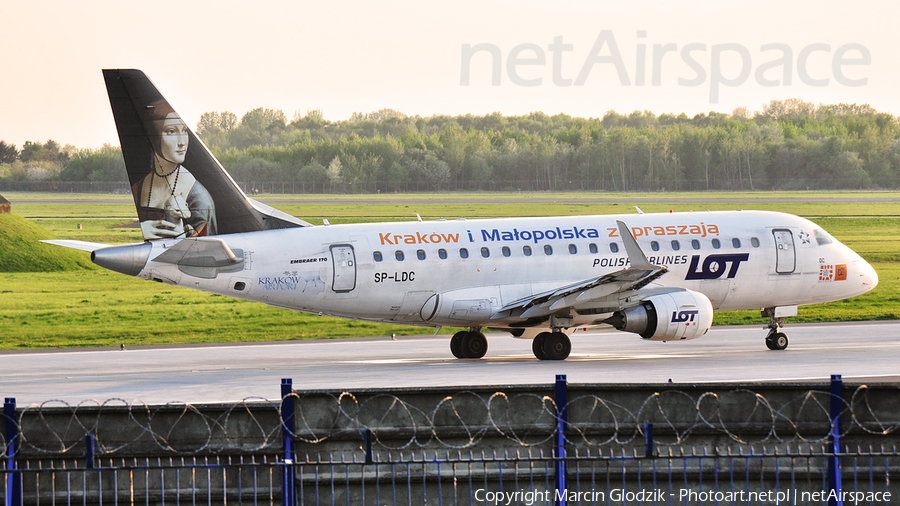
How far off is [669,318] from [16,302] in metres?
31.0

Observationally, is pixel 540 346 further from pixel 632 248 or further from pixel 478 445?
pixel 478 445

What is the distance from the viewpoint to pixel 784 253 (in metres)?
29.5

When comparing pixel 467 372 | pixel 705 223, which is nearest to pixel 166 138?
pixel 467 372

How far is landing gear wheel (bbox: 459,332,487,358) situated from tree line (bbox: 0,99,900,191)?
49066mm

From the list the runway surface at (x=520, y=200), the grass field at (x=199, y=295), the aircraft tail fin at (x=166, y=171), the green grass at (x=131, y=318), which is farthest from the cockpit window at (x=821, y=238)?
the runway surface at (x=520, y=200)

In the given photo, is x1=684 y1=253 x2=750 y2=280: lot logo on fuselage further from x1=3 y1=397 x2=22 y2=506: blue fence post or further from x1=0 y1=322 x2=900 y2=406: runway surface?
x1=3 y1=397 x2=22 y2=506: blue fence post

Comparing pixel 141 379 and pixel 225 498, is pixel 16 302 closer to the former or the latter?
pixel 141 379

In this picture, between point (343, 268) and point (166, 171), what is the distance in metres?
4.80

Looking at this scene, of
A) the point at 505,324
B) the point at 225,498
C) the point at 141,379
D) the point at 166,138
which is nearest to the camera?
the point at 225,498

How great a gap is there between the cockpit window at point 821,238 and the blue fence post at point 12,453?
2371cm

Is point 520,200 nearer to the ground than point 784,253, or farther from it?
farther from it

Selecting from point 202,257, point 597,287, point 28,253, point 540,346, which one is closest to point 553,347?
point 540,346

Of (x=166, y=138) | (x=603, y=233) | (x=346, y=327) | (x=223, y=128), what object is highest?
(x=223, y=128)

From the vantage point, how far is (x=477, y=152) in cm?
8538
